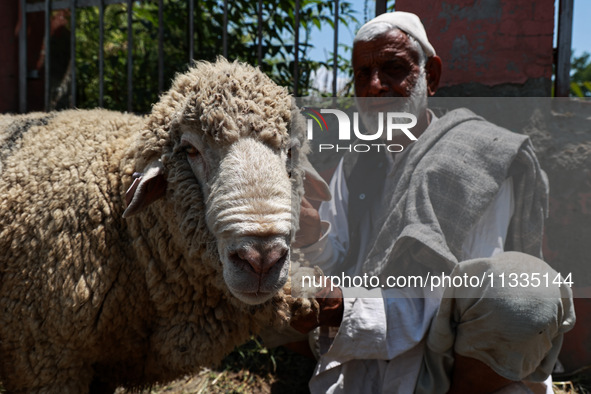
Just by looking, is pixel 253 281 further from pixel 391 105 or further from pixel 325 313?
pixel 391 105

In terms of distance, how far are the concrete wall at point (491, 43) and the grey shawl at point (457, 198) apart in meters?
1.09

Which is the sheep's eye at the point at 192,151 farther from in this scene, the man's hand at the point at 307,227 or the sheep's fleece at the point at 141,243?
the man's hand at the point at 307,227

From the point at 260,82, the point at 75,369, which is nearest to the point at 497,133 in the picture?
the point at 260,82

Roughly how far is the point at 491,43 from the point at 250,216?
81.2 inches

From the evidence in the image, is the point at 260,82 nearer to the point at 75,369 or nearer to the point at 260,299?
the point at 260,299

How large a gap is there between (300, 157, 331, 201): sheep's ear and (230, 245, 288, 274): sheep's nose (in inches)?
21.6

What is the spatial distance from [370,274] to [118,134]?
132 cm

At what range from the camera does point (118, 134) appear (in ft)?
7.78

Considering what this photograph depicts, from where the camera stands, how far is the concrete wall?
294cm

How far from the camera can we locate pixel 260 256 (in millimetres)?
1722

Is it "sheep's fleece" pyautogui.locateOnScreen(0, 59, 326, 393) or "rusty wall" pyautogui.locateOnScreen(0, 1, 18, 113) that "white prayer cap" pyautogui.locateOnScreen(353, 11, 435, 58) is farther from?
"rusty wall" pyautogui.locateOnScreen(0, 1, 18, 113)

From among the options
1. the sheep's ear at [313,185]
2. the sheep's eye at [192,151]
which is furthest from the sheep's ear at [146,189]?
the sheep's ear at [313,185]

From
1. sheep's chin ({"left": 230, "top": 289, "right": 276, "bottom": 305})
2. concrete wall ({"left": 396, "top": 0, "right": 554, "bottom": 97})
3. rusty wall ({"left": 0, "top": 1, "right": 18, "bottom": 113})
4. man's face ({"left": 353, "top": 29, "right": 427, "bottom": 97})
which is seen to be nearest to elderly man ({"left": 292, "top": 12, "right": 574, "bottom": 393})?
man's face ({"left": 353, "top": 29, "right": 427, "bottom": 97})

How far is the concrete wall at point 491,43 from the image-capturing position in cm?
294
